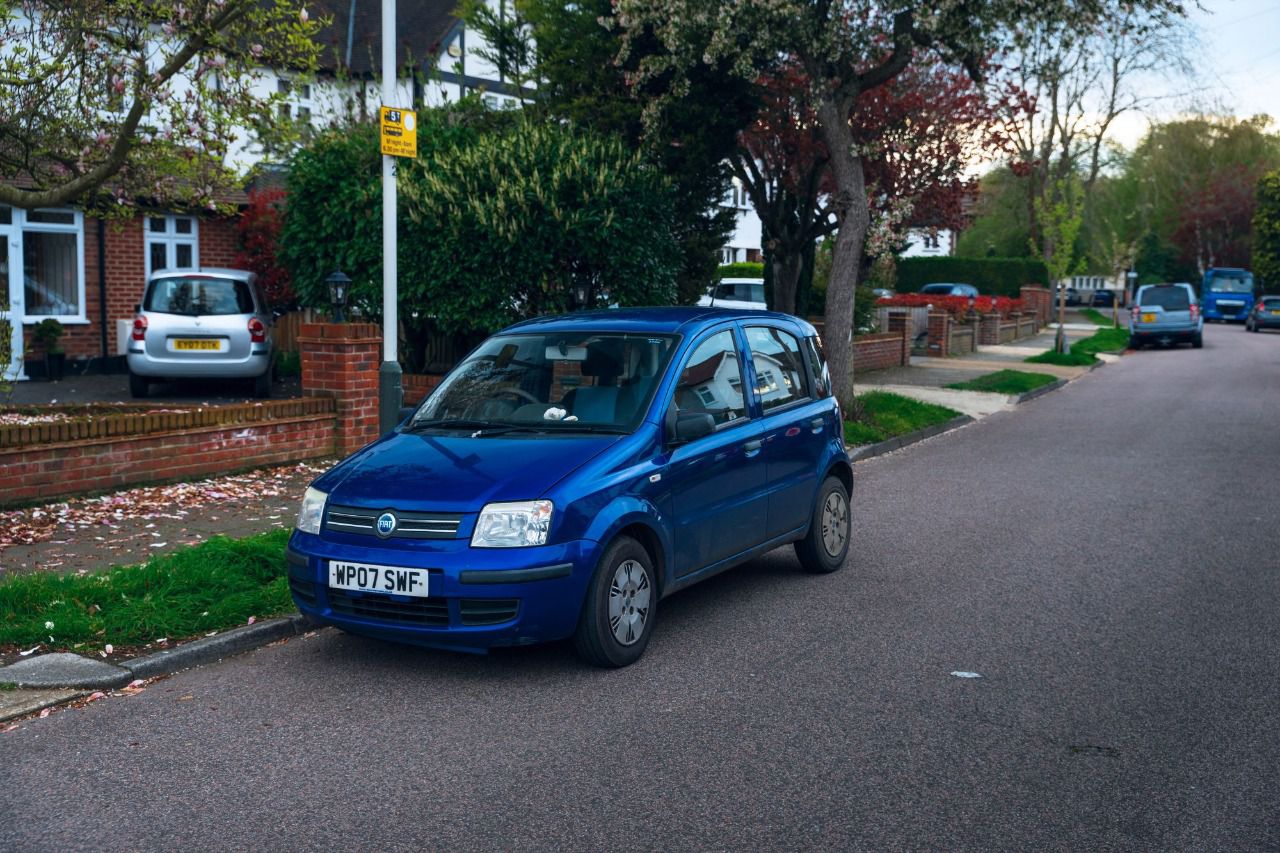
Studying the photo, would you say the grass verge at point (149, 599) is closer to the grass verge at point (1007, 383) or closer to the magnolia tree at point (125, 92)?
the magnolia tree at point (125, 92)

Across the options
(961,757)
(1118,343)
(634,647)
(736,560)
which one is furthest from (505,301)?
(1118,343)

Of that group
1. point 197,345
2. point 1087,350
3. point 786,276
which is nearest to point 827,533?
point 197,345

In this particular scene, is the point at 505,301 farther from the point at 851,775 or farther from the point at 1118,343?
the point at 1118,343

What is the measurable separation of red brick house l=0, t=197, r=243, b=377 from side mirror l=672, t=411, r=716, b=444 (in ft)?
48.6

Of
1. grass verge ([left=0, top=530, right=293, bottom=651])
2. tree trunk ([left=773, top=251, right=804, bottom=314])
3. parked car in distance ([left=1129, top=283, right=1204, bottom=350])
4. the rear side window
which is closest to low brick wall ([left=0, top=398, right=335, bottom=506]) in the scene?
grass verge ([left=0, top=530, right=293, bottom=651])

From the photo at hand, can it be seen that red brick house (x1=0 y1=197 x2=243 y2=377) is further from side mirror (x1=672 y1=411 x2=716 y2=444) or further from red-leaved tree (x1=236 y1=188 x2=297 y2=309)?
side mirror (x1=672 y1=411 x2=716 y2=444)

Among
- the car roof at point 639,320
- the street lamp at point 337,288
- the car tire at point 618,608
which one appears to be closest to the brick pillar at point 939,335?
the street lamp at point 337,288

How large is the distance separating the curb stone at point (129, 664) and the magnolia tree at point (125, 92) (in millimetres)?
4943

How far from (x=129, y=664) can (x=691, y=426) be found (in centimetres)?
300

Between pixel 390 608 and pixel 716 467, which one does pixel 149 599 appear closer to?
pixel 390 608

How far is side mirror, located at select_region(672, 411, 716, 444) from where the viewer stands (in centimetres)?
646

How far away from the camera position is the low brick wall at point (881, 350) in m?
24.6

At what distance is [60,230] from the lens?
20.1 meters

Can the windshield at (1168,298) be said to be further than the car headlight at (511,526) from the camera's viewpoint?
Yes
